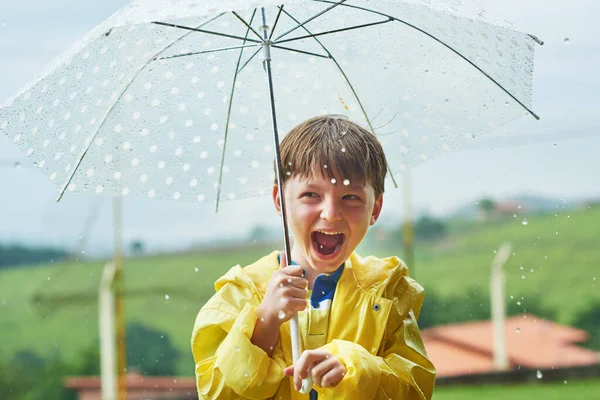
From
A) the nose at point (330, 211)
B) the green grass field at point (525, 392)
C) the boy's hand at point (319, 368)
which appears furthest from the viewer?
the green grass field at point (525, 392)

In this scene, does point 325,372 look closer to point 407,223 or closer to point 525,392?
point 407,223

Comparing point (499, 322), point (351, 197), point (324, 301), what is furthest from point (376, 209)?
point (499, 322)

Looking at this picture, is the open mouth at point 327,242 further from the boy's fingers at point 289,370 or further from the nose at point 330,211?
the boy's fingers at point 289,370

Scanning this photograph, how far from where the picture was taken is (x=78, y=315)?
6.29 m

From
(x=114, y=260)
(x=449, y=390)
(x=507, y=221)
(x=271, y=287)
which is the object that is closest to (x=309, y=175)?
(x=271, y=287)

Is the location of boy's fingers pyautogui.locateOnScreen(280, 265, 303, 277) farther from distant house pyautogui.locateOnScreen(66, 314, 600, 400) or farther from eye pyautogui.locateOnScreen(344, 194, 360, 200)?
distant house pyautogui.locateOnScreen(66, 314, 600, 400)

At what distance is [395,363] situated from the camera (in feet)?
5.29

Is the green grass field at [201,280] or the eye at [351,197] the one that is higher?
the eye at [351,197]

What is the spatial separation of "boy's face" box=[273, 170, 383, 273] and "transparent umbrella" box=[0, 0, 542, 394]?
0.21 m

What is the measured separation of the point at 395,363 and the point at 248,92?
0.66 metres

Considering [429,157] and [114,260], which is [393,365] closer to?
[429,157]

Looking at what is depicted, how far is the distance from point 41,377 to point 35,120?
4858 mm

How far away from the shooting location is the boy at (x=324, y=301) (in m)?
1.55

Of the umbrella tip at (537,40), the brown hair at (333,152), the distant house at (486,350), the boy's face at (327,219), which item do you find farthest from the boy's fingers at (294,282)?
the distant house at (486,350)
